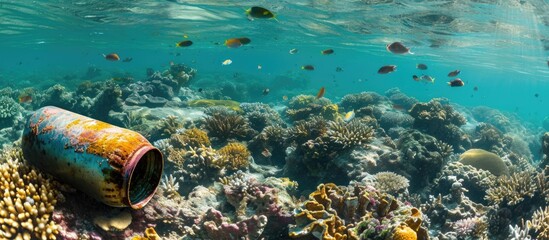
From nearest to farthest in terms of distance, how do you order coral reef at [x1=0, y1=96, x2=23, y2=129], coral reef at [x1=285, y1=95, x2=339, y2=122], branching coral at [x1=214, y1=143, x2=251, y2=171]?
branching coral at [x1=214, y1=143, x2=251, y2=171] → coral reef at [x1=285, y1=95, x2=339, y2=122] → coral reef at [x1=0, y1=96, x2=23, y2=129]

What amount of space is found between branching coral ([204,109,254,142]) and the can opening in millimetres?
5709

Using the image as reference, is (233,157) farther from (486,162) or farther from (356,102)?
(356,102)

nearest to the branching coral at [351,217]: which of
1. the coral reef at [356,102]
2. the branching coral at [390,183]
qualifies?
the branching coral at [390,183]

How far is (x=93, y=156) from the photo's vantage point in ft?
11.3

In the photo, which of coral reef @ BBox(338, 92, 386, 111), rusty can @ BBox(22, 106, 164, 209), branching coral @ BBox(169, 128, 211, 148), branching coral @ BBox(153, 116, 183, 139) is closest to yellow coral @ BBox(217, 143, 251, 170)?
branching coral @ BBox(169, 128, 211, 148)

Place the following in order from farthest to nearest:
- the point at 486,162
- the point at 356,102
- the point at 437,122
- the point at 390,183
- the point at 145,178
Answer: the point at 356,102 → the point at 437,122 → the point at 486,162 → the point at 390,183 → the point at 145,178

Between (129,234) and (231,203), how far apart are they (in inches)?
68.3

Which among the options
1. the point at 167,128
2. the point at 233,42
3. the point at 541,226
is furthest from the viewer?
the point at 167,128

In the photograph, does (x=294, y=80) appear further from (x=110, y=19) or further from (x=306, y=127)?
(x=306, y=127)

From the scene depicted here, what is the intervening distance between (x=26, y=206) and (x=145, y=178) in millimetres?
1201

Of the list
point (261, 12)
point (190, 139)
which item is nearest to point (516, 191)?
point (261, 12)

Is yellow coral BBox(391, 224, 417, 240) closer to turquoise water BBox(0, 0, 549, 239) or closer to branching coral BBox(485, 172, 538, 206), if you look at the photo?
turquoise water BBox(0, 0, 549, 239)

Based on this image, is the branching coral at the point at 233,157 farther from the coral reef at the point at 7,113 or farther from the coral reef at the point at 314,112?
the coral reef at the point at 7,113

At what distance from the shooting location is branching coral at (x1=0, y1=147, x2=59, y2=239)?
3314 millimetres
